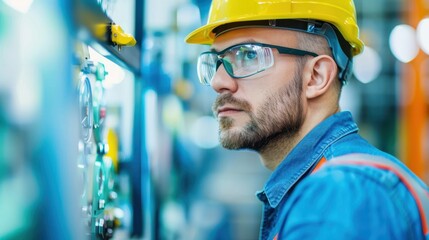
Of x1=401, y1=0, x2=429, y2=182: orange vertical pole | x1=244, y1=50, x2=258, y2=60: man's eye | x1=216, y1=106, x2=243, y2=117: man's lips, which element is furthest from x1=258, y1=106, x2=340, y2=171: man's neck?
x1=401, y1=0, x2=429, y2=182: orange vertical pole

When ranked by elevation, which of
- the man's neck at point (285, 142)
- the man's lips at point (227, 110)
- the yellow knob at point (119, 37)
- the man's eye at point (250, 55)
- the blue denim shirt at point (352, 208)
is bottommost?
the blue denim shirt at point (352, 208)

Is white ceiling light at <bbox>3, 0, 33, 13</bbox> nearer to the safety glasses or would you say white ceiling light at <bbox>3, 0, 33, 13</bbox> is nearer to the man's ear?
the safety glasses

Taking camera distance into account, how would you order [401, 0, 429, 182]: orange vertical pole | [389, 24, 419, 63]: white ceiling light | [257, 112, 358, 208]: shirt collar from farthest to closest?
[389, 24, 419, 63]: white ceiling light
[401, 0, 429, 182]: orange vertical pole
[257, 112, 358, 208]: shirt collar

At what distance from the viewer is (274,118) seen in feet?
4.77

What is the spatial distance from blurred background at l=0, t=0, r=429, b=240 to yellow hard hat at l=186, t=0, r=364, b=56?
33 centimetres

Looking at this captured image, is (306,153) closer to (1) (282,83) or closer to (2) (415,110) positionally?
(1) (282,83)

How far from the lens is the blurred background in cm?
79

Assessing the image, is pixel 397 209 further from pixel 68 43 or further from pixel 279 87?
pixel 68 43

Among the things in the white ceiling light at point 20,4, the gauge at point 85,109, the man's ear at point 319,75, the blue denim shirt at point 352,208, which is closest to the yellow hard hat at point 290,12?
the man's ear at point 319,75

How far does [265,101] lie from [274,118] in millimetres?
57

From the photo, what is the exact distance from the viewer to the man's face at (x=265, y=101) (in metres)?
1.46

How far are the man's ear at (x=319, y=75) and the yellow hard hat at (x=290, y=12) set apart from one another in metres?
0.13

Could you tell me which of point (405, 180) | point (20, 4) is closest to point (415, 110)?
point (405, 180)

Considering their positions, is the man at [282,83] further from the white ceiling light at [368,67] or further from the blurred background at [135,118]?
the white ceiling light at [368,67]
